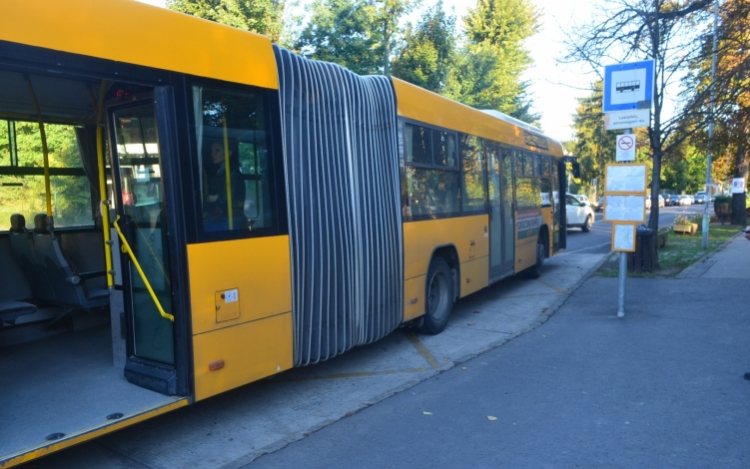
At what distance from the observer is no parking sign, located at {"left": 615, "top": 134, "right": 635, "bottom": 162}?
8812 millimetres

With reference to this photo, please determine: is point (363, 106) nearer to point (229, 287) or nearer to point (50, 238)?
point (229, 287)

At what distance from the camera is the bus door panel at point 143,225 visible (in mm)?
4523

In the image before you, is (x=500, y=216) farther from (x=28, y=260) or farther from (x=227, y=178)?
(x=28, y=260)

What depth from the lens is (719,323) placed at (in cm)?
819

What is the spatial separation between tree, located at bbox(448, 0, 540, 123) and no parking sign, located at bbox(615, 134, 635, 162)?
12.1 m

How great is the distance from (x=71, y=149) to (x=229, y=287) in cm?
422

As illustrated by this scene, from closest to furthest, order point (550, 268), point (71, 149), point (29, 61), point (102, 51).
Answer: point (29, 61) → point (102, 51) → point (71, 149) → point (550, 268)

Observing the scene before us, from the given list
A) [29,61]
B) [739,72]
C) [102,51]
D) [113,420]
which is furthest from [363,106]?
[739,72]

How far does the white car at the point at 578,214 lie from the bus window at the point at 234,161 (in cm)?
2128

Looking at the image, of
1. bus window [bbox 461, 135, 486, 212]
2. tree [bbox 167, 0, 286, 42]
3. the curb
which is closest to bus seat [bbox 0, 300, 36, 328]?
the curb

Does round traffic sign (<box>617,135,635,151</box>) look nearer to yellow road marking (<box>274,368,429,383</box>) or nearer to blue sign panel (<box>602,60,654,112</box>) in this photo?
blue sign panel (<box>602,60,654,112</box>)

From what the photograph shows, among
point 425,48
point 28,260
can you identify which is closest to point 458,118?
point 28,260

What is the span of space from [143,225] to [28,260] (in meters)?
3.06

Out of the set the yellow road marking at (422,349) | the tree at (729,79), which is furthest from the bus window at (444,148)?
the tree at (729,79)
